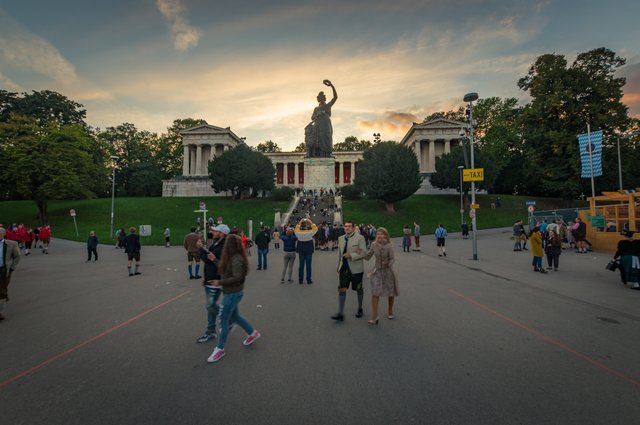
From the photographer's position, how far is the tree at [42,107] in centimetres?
5236

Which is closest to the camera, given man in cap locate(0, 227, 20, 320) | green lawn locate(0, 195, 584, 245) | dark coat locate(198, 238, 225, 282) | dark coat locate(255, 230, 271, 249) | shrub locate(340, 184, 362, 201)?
dark coat locate(198, 238, 225, 282)

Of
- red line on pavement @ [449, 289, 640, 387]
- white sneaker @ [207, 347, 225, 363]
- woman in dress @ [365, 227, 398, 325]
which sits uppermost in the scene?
woman in dress @ [365, 227, 398, 325]

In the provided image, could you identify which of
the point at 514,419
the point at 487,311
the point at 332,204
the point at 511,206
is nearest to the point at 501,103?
the point at 511,206

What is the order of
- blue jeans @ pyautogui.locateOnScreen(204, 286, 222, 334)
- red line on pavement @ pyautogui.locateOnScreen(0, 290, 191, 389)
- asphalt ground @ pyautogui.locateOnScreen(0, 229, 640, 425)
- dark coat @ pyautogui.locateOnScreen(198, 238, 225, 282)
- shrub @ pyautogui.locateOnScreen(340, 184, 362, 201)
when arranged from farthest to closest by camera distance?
shrub @ pyautogui.locateOnScreen(340, 184, 362, 201) → dark coat @ pyautogui.locateOnScreen(198, 238, 225, 282) → blue jeans @ pyautogui.locateOnScreen(204, 286, 222, 334) → red line on pavement @ pyautogui.locateOnScreen(0, 290, 191, 389) → asphalt ground @ pyautogui.locateOnScreen(0, 229, 640, 425)

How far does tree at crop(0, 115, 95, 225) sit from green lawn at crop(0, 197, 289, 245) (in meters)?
4.05

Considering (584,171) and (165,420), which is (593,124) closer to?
(584,171)

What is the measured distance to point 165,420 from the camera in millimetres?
3068

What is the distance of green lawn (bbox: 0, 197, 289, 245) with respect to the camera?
35594 millimetres

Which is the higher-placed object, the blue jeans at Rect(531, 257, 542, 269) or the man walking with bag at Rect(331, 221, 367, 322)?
the man walking with bag at Rect(331, 221, 367, 322)

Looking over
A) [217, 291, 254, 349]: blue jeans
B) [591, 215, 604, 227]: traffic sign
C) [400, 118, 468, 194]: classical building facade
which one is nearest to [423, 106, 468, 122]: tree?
[400, 118, 468, 194]: classical building facade

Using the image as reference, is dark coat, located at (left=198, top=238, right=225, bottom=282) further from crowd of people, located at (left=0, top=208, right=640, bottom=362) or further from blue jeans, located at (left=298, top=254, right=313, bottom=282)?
blue jeans, located at (left=298, top=254, right=313, bottom=282)

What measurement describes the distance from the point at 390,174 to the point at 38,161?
134 ft

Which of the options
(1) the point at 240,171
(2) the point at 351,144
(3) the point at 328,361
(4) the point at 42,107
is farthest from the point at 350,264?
(2) the point at 351,144

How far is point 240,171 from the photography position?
4928cm
